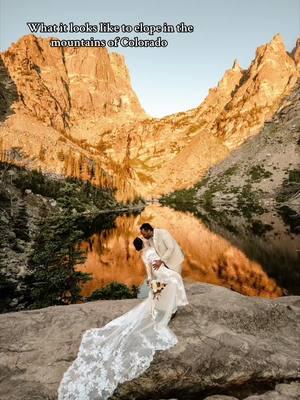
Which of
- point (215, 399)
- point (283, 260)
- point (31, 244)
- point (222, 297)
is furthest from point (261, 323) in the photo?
point (31, 244)

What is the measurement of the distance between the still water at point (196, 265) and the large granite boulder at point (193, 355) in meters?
21.1

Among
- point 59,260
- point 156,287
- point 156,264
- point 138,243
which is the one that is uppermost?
point 138,243

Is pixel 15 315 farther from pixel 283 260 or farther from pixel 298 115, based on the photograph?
pixel 298 115

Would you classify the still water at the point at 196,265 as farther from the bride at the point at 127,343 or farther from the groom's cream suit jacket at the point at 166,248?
the bride at the point at 127,343

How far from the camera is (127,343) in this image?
29.8 feet

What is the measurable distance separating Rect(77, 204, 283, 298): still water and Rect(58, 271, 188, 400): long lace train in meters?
22.9

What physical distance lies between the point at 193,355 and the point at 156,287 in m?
2.18

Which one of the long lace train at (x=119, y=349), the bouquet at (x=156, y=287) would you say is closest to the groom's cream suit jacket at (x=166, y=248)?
the long lace train at (x=119, y=349)

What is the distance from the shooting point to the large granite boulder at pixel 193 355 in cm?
848

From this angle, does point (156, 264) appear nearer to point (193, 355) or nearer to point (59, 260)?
point (193, 355)

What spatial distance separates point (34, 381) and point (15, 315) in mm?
3852

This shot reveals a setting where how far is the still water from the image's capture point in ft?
114

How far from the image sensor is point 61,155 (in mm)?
178375

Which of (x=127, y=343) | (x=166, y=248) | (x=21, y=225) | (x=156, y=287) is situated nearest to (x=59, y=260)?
(x=166, y=248)
